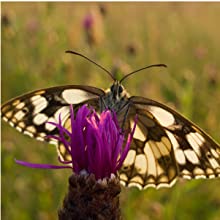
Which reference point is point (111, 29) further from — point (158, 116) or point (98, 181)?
point (98, 181)

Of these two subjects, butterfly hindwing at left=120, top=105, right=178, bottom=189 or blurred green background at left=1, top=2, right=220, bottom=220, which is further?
blurred green background at left=1, top=2, right=220, bottom=220

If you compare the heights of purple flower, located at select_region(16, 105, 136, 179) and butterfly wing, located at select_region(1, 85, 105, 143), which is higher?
butterfly wing, located at select_region(1, 85, 105, 143)

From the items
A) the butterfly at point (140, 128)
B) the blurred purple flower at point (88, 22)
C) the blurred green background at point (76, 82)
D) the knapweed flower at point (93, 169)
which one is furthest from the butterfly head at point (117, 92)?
the blurred purple flower at point (88, 22)

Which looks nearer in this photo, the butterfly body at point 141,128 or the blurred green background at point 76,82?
the butterfly body at point 141,128

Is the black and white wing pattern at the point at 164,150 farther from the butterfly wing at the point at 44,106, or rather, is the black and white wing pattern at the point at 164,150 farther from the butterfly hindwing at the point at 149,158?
the butterfly wing at the point at 44,106

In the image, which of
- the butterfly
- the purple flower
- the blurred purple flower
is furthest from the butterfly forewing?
the blurred purple flower

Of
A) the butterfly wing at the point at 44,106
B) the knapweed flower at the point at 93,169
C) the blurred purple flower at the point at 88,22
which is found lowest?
the knapweed flower at the point at 93,169

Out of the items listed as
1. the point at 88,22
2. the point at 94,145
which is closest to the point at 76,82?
the point at 88,22

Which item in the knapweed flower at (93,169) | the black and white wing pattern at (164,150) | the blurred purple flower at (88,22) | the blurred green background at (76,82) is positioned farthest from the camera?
the blurred purple flower at (88,22)

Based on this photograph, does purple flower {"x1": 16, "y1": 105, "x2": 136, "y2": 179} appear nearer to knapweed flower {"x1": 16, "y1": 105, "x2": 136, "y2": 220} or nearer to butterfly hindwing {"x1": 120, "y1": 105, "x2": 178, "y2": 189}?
knapweed flower {"x1": 16, "y1": 105, "x2": 136, "y2": 220}

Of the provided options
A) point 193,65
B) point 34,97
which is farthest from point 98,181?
point 193,65
